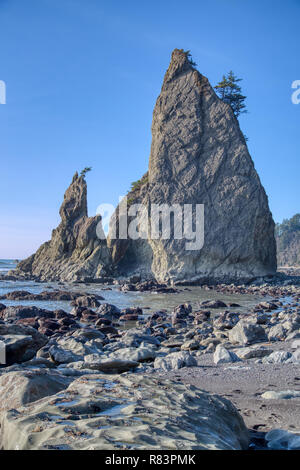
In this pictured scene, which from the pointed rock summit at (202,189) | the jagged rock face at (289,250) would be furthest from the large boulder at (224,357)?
the jagged rock face at (289,250)

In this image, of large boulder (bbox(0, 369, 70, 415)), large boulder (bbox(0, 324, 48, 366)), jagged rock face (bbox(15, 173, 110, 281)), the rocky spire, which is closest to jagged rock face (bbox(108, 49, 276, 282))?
jagged rock face (bbox(15, 173, 110, 281))

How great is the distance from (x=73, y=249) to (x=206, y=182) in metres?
20.6

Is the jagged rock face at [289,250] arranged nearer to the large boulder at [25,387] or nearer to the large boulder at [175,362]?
the large boulder at [175,362]

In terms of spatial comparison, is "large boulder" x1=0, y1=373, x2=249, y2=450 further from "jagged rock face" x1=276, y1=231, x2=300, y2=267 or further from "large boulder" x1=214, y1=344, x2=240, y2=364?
"jagged rock face" x1=276, y1=231, x2=300, y2=267

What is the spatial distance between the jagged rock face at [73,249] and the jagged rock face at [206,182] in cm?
871

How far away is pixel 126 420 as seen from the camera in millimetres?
2482

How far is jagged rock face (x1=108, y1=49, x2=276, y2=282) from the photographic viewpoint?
119ft

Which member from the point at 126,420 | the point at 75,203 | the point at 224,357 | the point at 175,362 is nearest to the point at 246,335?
the point at 224,357

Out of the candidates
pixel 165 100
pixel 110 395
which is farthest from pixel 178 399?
pixel 165 100

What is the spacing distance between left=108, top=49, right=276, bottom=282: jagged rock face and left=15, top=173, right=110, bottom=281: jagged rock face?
871 centimetres

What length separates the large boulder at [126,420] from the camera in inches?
85.0

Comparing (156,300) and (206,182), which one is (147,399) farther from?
(206,182)

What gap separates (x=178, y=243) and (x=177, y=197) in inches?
202

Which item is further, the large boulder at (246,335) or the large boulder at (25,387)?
the large boulder at (246,335)
